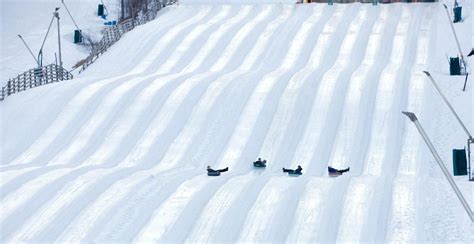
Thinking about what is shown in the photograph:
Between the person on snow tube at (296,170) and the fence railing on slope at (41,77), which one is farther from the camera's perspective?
the fence railing on slope at (41,77)

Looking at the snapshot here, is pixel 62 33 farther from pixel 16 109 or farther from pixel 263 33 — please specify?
pixel 16 109

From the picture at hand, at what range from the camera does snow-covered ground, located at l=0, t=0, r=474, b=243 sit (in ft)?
70.0

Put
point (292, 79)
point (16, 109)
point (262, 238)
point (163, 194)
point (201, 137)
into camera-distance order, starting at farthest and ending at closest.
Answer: point (292, 79)
point (16, 109)
point (201, 137)
point (163, 194)
point (262, 238)

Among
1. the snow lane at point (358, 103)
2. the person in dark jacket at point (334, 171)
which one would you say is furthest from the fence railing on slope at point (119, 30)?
the person in dark jacket at point (334, 171)

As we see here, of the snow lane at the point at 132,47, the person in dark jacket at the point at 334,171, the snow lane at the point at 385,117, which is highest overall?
the snow lane at the point at 132,47

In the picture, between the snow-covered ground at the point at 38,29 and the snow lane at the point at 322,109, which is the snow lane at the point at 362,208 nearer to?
the snow lane at the point at 322,109

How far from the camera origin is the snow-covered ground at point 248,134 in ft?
70.0

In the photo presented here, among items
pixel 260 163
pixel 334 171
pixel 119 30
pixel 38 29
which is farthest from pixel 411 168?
pixel 38 29

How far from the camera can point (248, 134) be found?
29234mm

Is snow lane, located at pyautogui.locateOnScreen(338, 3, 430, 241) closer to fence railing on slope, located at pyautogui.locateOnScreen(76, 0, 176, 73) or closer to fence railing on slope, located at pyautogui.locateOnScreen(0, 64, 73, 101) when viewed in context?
fence railing on slope, located at pyautogui.locateOnScreen(0, 64, 73, 101)

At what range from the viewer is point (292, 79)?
33.4 meters

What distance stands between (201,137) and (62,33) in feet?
80.7

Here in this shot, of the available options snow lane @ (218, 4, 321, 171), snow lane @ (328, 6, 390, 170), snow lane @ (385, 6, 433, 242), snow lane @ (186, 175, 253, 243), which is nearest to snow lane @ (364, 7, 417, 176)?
snow lane @ (328, 6, 390, 170)

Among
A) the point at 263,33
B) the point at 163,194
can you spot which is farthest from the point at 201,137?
the point at 263,33
